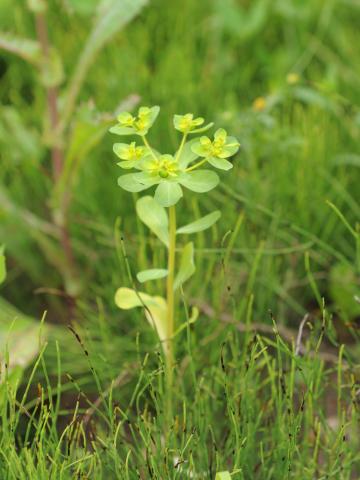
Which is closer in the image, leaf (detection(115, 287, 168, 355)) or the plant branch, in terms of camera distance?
leaf (detection(115, 287, 168, 355))

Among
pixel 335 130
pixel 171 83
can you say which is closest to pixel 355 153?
pixel 335 130

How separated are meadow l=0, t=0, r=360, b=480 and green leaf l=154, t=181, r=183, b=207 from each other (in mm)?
117

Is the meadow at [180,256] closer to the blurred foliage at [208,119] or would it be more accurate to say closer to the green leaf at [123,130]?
the blurred foliage at [208,119]

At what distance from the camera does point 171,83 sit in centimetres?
158

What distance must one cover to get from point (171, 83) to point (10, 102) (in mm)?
392

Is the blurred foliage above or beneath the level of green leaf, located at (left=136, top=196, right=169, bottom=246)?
beneath

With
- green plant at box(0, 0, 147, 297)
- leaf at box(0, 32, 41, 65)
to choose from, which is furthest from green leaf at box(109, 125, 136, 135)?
leaf at box(0, 32, 41, 65)

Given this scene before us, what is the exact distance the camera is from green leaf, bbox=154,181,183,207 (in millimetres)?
809

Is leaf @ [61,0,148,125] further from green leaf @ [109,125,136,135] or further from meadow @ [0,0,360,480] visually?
green leaf @ [109,125,136,135]

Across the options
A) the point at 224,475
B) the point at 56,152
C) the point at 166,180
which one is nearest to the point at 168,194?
the point at 166,180

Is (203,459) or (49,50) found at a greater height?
(49,50)

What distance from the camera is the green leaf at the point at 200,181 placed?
0.84 metres

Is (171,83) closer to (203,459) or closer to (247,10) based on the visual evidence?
(247,10)

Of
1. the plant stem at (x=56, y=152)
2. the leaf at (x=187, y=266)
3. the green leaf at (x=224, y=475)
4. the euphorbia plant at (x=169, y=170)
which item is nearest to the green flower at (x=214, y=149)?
the euphorbia plant at (x=169, y=170)
